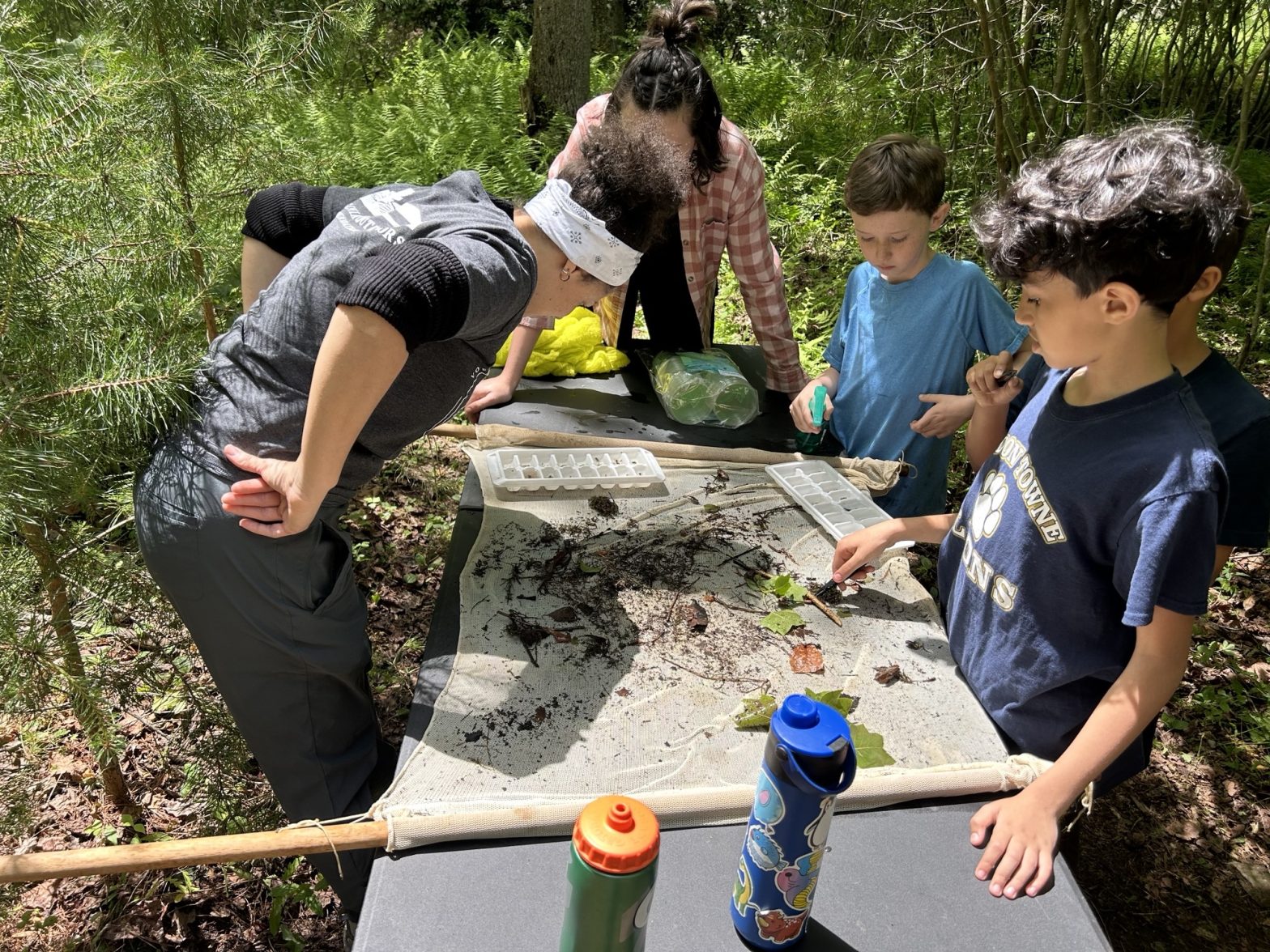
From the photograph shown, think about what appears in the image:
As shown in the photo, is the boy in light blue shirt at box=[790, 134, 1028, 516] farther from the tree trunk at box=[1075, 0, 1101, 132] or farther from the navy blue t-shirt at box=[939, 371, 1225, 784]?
the tree trunk at box=[1075, 0, 1101, 132]

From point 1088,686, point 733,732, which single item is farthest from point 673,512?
point 1088,686

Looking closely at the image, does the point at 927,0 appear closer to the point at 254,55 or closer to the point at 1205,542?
the point at 254,55

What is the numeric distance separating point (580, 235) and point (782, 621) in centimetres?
92

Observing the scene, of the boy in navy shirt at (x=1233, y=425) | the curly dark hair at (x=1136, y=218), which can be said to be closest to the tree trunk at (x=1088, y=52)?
the boy in navy shirt at (x=1233, y=425)

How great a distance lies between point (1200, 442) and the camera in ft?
4.14

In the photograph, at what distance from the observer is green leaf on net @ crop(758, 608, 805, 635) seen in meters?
1.84

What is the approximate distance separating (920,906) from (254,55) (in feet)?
8.62

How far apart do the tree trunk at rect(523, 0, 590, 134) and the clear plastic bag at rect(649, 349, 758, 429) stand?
14.5 feet

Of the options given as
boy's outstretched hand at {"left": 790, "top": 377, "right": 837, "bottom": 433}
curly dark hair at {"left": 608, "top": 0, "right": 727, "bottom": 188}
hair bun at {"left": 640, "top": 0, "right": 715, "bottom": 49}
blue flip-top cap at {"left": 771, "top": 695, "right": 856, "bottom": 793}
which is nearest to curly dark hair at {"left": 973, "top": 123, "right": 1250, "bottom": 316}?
blue flip-top cap at {"left": 771, "top": 695, "right": 856, "bottom": 793}

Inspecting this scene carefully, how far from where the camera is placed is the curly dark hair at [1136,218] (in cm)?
129

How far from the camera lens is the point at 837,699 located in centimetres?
162

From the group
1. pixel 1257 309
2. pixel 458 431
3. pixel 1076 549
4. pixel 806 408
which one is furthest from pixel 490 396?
pixel 1257 309

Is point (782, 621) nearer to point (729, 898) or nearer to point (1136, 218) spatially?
point (729, 898)

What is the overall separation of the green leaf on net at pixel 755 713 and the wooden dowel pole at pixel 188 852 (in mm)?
647
